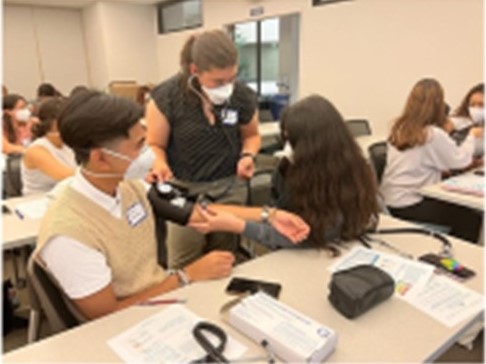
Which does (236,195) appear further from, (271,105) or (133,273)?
(271,105)

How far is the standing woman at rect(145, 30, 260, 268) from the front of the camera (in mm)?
1778

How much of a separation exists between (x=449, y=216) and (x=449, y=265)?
1218 mm

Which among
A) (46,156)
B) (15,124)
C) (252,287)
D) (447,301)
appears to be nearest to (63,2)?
(15,124)

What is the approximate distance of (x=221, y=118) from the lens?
193cm

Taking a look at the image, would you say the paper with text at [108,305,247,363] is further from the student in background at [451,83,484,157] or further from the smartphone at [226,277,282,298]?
the student in background at [451,83,484,157]

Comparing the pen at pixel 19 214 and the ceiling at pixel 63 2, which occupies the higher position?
the ceiling at pixel 63 2

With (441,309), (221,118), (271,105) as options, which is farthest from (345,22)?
(441,309)

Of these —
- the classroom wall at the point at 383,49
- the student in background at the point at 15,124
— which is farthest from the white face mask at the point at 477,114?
the student in background at the point at 15,124

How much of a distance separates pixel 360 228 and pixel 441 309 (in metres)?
0.47

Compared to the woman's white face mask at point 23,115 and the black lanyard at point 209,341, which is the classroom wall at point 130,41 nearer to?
the woman's white face mask at point 23,115

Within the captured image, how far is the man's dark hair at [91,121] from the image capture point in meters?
1.10

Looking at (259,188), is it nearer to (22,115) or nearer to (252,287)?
(252,287)

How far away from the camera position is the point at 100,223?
1.14 meters

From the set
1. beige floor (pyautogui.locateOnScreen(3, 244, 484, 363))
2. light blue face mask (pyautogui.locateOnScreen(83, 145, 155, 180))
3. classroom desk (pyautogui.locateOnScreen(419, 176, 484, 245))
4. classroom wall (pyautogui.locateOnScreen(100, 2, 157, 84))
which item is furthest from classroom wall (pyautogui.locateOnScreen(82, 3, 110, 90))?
light blue face mask (pyautogui.locateOnScreen(83, 145, 155, 180))
